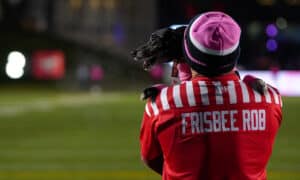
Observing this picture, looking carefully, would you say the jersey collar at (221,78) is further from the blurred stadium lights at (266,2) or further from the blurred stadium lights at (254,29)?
the blurred stadium lights at (266,2)

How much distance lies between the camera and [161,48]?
2.51m

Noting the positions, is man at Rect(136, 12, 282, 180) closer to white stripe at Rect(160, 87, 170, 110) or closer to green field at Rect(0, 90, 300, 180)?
white stripe at Rect(160, 87, 170, 110)

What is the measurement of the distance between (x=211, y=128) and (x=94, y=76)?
3468cm

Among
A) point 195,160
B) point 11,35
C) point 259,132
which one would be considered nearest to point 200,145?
point 195,160

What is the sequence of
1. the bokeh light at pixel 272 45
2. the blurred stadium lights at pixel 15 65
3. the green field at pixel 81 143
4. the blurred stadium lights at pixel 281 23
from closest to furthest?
the green field at pixel 81 143 < the blurred stadium lights at pixel 15 65 < the bokeh light at pixel 272 45 < the blurred stadium lights at pixel 281 23

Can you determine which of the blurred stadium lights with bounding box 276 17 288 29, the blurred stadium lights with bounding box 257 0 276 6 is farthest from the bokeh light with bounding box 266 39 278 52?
the blurred stadium lights with bounding box 257 0 276 6

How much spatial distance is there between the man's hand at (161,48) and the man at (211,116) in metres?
0.06

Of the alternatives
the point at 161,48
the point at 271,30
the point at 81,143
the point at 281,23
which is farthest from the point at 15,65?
the point at 161,48

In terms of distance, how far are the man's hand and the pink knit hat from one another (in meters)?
0.07

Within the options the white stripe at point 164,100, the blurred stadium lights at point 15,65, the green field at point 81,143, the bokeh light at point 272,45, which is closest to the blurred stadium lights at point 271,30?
the bokeh light at point 272,45

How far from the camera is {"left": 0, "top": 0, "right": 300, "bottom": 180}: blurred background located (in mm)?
11578

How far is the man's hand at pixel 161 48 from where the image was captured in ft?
8.21

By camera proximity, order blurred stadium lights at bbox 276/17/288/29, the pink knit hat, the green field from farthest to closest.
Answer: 1. blurred stadium lights at bbox 276/17/288/29
2. the green field
3. the pink knit hat

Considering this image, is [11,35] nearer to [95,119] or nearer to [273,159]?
[95,119]
